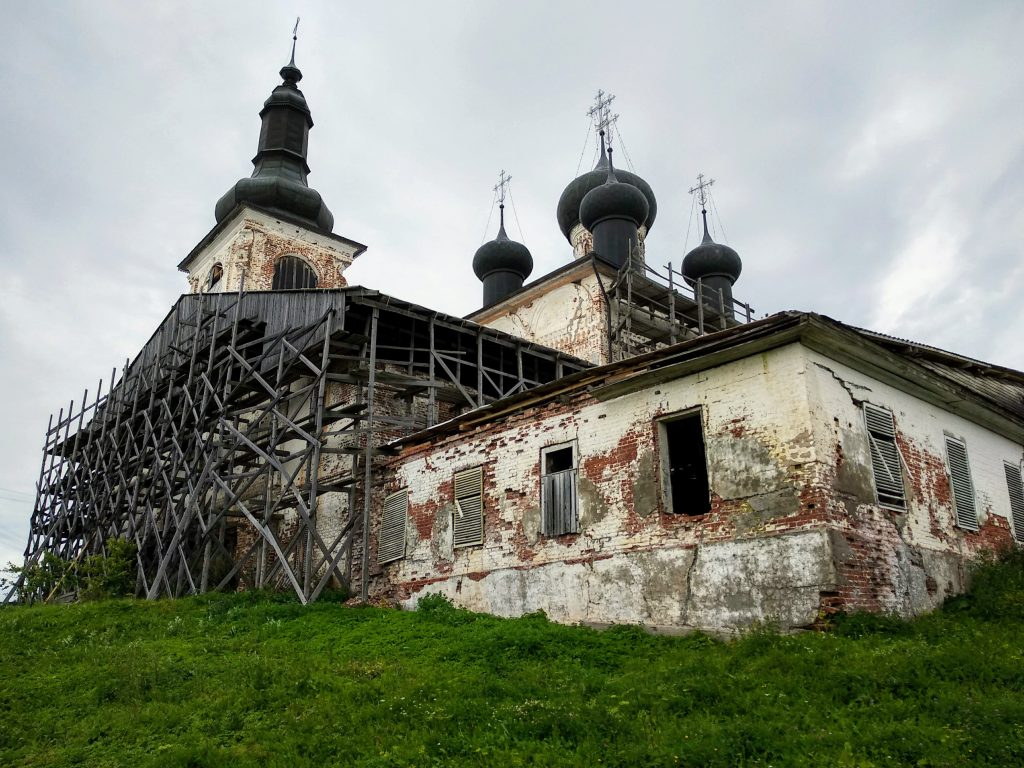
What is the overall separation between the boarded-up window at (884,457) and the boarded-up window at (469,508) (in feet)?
18.1

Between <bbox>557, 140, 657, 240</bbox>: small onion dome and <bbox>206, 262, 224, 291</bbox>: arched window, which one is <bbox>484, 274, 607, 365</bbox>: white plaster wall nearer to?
<bbox>557, 140, 657, 240</bbox>: small onion dome

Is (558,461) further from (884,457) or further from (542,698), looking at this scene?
Result: (542,698)

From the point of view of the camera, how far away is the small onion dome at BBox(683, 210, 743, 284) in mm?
32875

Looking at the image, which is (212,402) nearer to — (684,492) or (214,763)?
(684,492)

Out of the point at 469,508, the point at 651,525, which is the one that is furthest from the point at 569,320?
the point at 651,525

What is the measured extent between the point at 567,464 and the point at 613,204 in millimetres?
18177

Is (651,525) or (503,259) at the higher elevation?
(503,259)

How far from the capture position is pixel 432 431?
45.5ft

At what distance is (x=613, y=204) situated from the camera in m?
28.4

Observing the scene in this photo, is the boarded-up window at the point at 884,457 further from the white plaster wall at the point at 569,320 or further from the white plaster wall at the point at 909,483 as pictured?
the white plaster wall at the point at 569,320

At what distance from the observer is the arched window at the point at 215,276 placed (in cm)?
2811

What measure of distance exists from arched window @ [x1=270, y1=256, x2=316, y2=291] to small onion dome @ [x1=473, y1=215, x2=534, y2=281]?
269 inches

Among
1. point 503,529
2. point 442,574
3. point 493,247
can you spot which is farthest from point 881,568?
point 493,247

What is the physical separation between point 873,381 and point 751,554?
2.96m
